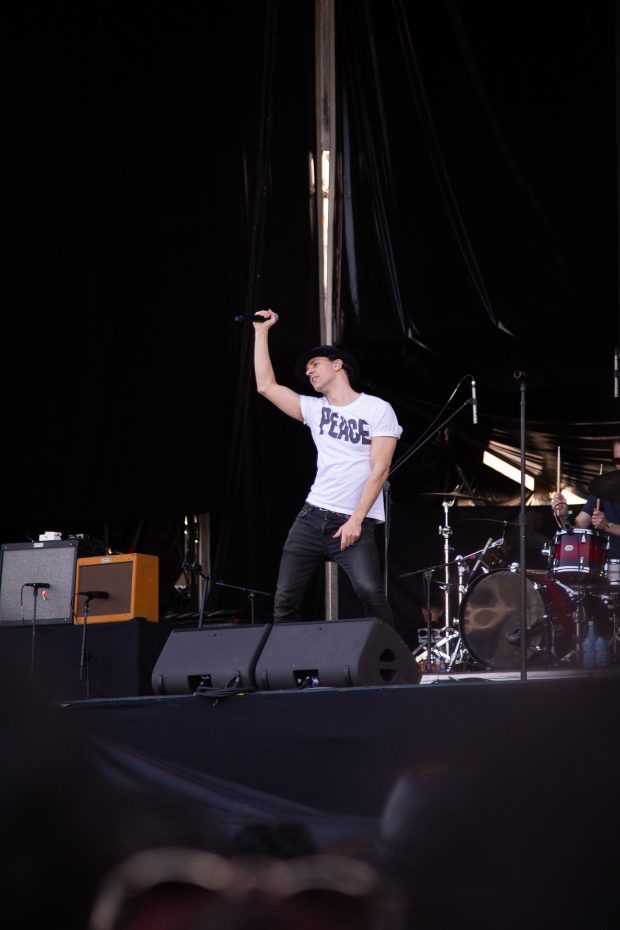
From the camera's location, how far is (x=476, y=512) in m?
8.12

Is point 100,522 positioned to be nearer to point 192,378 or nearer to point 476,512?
point 192,378

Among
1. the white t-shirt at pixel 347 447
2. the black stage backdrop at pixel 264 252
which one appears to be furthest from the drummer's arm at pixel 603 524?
the white t-shirt at pixel 347 447

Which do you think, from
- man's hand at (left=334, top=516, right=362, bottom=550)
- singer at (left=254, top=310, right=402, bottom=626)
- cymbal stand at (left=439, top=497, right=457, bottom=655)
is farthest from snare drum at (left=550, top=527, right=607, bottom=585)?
man's hand at (left=334, top=516, right=362, bottom=550)

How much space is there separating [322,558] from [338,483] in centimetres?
33

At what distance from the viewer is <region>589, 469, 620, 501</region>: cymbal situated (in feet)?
21.1

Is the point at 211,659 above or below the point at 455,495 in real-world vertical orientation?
below

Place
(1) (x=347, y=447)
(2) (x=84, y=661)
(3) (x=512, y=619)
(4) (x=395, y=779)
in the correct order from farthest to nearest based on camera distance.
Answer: (3) (x=512, y=619)
(2) (x=84, y=661)
(1) (x=347, y=447)
(4) (x=395, y=779)

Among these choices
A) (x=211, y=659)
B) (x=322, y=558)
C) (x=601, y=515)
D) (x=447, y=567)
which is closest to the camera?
(x=211, y=659)

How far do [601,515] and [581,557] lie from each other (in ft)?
1.09

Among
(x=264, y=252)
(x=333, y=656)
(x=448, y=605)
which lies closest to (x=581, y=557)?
(x=448, y=605)

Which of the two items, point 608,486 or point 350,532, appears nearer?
point 350,532

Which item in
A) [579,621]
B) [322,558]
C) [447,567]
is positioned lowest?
[579,621]

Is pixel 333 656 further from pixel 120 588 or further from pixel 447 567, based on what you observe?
pixel 447 567

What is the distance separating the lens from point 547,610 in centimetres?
704
